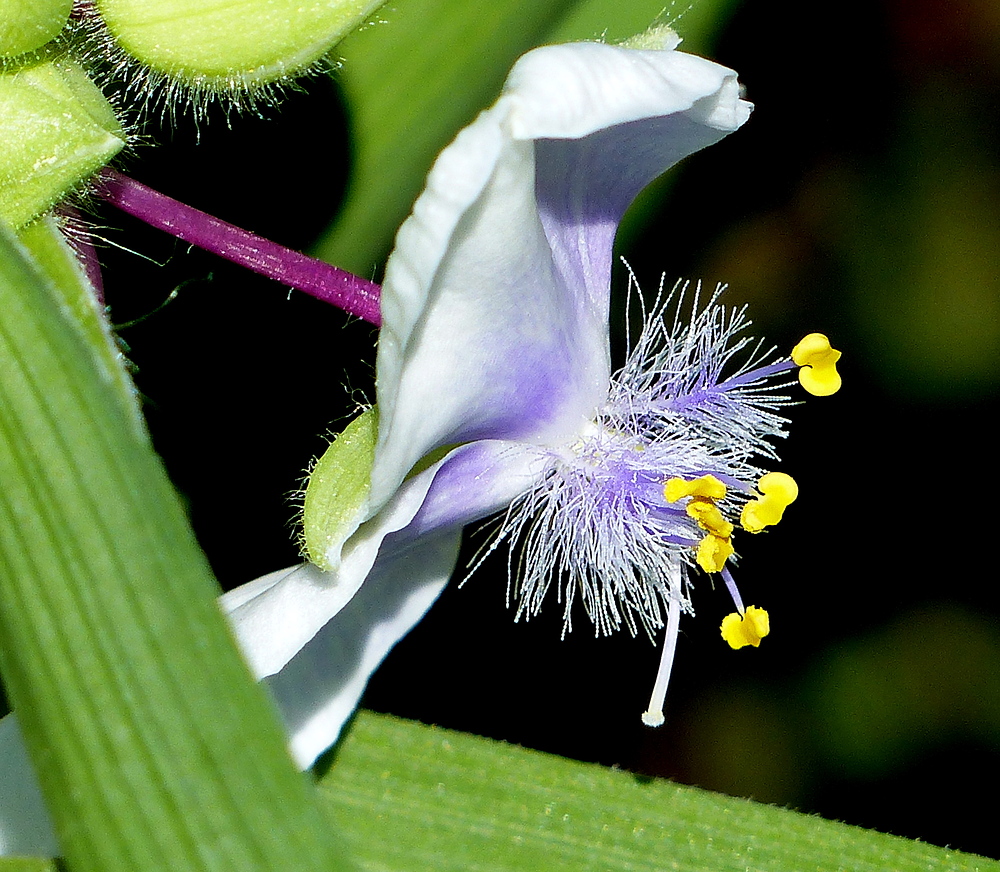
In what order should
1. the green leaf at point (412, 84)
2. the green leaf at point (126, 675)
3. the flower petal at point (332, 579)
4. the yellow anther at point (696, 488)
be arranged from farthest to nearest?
the green leaf at point (412, 84), the yellow anther at point (696, 488), the flower petal at point (332, 579), the green leaf at point (126, 675)

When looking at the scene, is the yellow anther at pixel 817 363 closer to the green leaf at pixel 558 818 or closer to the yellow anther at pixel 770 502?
the yellow anther at pixel 770 502

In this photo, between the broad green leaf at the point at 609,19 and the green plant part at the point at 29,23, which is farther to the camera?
the broad green leaf at the point at 609,19

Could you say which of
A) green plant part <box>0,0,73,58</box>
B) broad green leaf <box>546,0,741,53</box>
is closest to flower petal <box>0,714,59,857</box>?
green plant part <box>0,0,73,58</box>

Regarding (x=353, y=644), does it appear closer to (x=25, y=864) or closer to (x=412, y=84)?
(x=25, y=864)

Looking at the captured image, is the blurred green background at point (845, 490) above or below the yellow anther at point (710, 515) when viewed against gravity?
below

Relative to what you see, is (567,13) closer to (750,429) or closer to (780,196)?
(750,429)

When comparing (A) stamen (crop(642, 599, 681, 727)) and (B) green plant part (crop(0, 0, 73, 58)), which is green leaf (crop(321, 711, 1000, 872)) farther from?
(B) green plant part (crop(0, 0, 73, 58))

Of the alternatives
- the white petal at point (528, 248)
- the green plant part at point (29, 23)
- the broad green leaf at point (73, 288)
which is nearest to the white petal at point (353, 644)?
the white petal at point (528, 248)
